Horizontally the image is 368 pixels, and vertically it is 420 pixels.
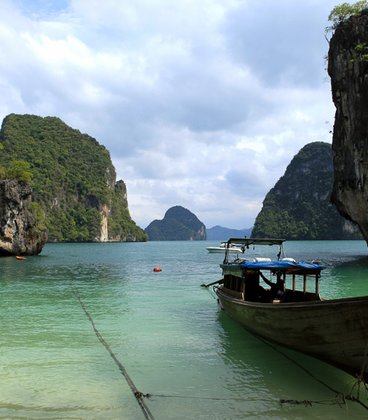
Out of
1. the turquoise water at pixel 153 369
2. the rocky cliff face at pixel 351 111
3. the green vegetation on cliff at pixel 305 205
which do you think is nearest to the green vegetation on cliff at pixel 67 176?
the green vegetation on cliff at pixel 305 205

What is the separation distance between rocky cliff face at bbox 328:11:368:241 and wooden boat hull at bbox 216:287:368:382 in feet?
64.5

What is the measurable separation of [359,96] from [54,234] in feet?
339

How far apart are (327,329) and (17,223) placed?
4929 cm

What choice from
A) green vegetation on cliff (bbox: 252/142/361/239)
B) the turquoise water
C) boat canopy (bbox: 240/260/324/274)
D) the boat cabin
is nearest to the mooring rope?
the turquoise water

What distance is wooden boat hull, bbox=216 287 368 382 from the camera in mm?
7012

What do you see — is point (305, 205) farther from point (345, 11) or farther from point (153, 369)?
point (153, 369)

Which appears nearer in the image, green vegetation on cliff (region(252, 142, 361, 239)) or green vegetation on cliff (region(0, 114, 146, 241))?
green vegetation on cliff (region(0, 114, 146, 241))

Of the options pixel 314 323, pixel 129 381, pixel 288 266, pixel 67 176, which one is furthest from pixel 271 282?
pixel 67 176

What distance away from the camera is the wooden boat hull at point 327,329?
23.0 feet

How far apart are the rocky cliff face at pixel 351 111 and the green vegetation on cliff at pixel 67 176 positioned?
89633 millimetres

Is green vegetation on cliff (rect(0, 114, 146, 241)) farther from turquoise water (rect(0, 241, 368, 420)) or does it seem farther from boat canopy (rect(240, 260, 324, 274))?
boat canopy (rect(240, 260, 324, 274))

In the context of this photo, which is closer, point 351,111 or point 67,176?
point 351,111

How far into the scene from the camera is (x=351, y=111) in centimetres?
2802

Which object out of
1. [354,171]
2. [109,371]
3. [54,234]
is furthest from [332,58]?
[54,234]
